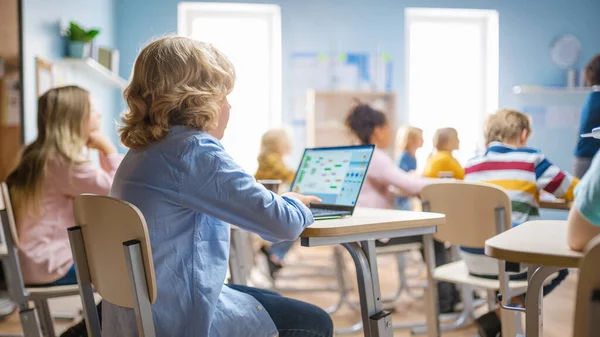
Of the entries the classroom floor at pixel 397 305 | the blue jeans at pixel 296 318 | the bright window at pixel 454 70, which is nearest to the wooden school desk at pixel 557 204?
the classroom floor at pixel 397 305

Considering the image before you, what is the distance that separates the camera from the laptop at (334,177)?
1644mm

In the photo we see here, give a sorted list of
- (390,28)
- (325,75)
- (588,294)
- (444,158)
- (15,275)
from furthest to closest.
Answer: (390,28) → (325,75) → (444,158) → (15,275) → (588,294)

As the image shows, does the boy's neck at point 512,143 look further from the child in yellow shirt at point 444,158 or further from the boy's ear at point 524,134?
the child in yellow shirt at point 444,158

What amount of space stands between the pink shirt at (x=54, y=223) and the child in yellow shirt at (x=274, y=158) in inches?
66.0

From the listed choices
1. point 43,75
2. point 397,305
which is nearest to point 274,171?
point 397,305

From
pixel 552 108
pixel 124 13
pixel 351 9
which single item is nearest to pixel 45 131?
pixel 124 13

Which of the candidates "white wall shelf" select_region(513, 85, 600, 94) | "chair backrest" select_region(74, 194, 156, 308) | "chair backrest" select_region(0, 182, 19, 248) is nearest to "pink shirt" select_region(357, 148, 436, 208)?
"chair backrest" select_region(0, 182, 19, 248)

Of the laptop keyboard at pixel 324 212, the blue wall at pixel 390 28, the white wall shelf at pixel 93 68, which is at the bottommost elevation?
the laptop keyboard at pixel 324 212

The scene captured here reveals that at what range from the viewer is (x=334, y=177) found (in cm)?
174

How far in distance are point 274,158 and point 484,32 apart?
385cm

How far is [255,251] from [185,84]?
335cm

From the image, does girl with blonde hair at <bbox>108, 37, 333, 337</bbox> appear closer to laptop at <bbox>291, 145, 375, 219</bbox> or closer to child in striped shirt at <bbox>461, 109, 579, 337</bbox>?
laptop at <bbox>291, 145, 375, 219</bbox>

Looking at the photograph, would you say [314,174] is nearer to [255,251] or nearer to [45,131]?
[45,131]

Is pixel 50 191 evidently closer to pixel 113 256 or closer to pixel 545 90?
pixel 113 256
